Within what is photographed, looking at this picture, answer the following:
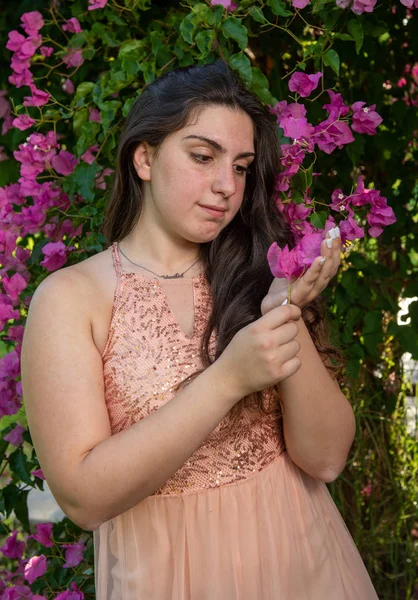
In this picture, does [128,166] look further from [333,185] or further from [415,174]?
[415,174]

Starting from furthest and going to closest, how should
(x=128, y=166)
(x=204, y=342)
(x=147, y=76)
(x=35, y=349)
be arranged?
(x=147, y=76), (x=128, y=166), (x=204, y=342), (x=35, y=349)

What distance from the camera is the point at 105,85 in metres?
2.29

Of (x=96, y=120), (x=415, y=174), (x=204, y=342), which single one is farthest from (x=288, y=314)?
(x=415, y=174)

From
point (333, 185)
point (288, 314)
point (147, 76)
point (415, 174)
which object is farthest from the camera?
point (415, 174)

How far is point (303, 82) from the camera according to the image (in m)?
2.01

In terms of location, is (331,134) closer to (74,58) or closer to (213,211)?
(213,211)

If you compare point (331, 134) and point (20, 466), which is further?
point (20, 466)

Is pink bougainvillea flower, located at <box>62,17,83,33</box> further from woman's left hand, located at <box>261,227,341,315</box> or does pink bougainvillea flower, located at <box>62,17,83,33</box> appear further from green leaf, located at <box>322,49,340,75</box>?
woman's left hand, located at <box>261,227,341,315</box>

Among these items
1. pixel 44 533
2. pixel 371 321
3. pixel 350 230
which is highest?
pixel 350 230

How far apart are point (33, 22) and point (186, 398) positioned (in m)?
1.37

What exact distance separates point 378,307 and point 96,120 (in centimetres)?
97

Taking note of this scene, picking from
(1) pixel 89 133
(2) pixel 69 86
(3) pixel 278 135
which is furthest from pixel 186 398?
(2) pixel 69 86

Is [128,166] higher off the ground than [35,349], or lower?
higher

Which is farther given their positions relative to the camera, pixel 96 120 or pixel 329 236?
pixel 96 120
